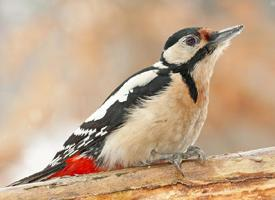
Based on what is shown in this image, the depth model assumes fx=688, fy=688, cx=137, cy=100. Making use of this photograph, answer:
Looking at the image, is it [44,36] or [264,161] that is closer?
[264,161]

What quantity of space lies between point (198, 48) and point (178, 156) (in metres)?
0.44

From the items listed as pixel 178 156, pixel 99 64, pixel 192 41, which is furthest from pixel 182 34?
pixel 99 64

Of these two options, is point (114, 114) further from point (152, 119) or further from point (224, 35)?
point (224, 35)

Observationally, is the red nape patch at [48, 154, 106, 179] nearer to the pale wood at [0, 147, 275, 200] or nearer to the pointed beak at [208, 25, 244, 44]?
the pale wood at [0, 147, 275, 200]

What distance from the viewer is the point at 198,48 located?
7.85 ft

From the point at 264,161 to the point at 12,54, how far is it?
1697 mm

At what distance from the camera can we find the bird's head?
2.36m

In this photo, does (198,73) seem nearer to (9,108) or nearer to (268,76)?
(268,76)

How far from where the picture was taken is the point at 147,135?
2227mm

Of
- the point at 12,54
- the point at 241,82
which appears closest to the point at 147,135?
the point at 241,82

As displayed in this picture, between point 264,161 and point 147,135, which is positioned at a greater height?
point 147,135

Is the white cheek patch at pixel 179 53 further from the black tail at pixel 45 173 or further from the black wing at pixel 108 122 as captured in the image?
the black tail at pixel 45 173

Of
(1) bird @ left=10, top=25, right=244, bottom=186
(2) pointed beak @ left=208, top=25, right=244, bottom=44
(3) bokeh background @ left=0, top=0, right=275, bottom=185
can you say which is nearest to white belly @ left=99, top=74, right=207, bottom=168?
(1) bird @ left=10, top=25, right=244, bottom=186

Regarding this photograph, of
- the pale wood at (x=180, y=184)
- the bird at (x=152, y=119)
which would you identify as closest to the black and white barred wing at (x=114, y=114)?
the bird at (x=152, y=119)
